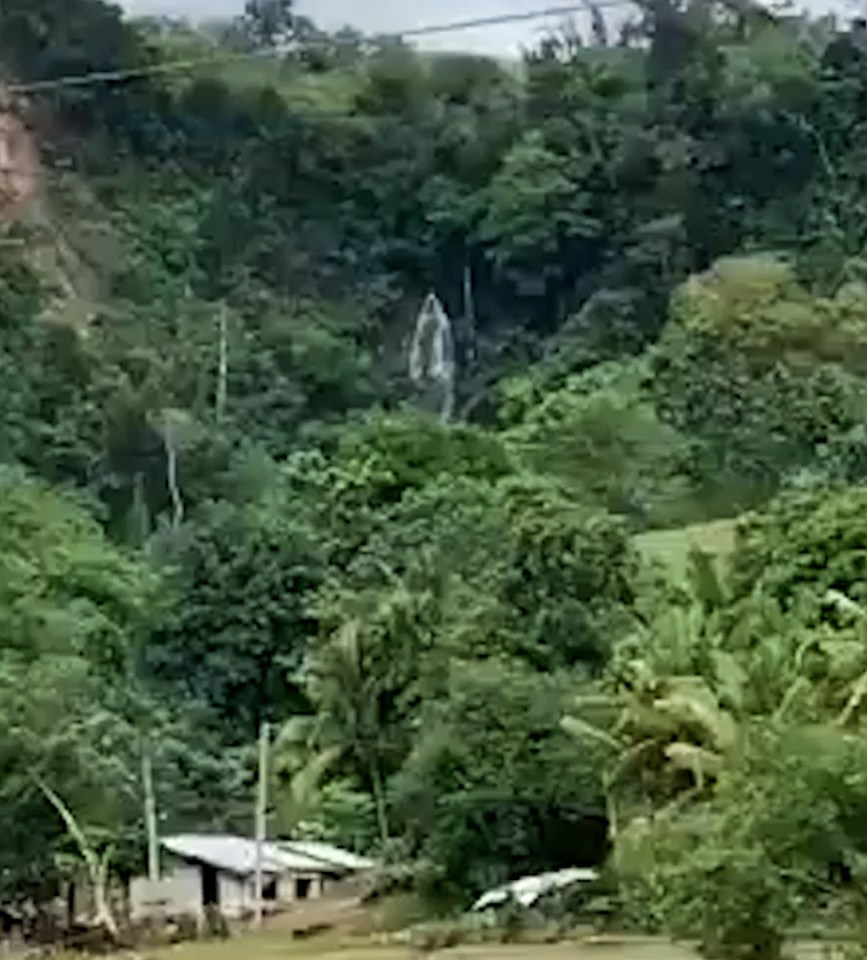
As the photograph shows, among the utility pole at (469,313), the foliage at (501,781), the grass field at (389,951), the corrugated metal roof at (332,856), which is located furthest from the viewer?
the utility pole at (469,313)

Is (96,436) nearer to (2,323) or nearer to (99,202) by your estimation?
(2,323)

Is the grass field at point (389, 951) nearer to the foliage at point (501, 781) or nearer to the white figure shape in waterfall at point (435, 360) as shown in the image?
the foliage at point (501, 781)

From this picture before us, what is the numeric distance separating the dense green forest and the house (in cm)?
65

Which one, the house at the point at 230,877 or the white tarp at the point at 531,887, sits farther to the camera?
the house at the point at 230,877

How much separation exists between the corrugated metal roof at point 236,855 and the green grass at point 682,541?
196 inches

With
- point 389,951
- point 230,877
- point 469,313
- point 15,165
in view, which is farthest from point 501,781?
point 469,313

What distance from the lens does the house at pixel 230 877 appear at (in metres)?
26.1

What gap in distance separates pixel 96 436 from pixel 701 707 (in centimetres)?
2032

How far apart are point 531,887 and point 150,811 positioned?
4.54 metres

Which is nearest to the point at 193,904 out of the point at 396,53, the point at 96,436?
the point at 96,436

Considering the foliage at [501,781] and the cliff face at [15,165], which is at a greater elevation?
the cliff face at [15,165]

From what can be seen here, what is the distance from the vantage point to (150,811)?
24.7 metres

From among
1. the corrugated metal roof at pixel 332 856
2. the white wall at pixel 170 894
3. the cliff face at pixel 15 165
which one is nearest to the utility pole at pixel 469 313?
the cliff face at pixel 15 165

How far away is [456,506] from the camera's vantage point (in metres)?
28.8
